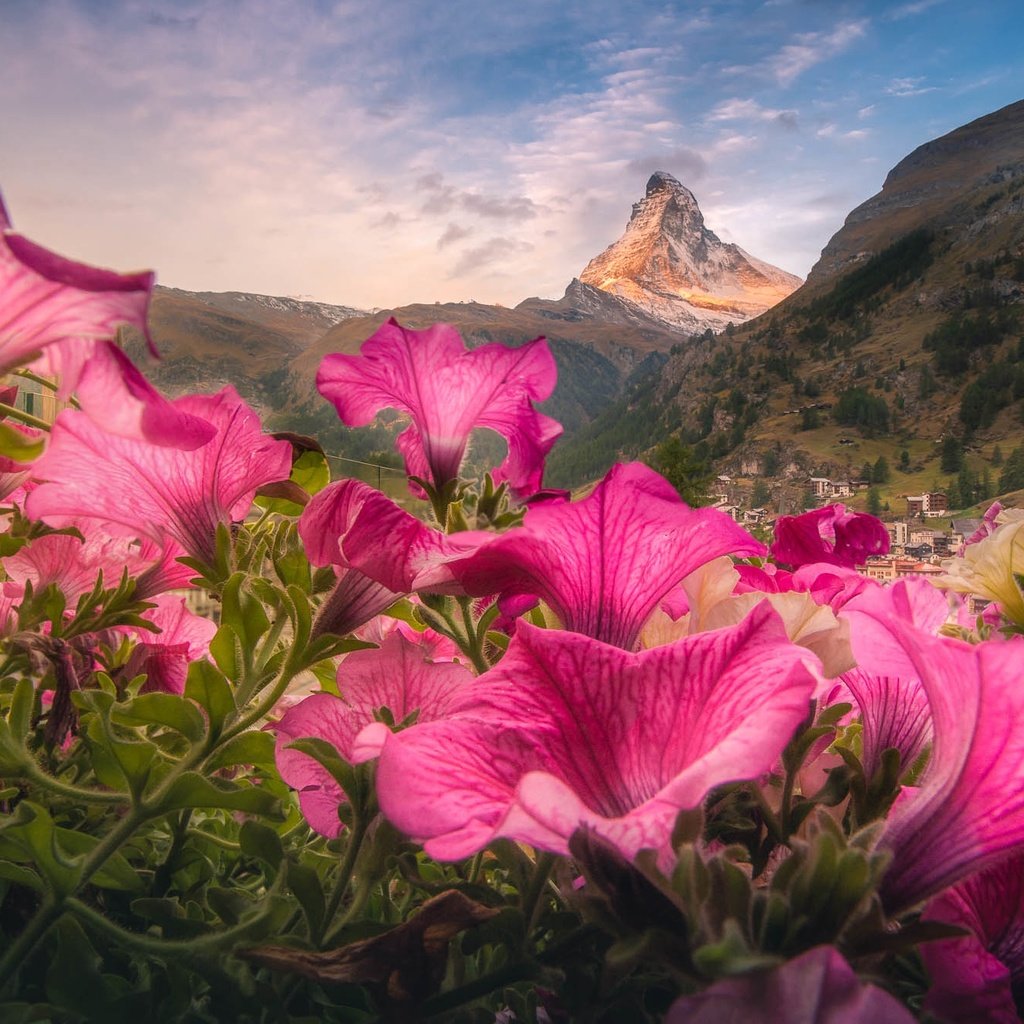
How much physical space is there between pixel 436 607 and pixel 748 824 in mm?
185

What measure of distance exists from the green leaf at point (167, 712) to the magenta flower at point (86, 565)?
0.19 m

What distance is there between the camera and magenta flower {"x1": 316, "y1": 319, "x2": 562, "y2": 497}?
0.55m

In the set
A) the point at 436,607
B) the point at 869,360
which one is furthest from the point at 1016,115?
the point at 436,607

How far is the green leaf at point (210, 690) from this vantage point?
0.36 m

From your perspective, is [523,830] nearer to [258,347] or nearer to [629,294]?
[258,347]

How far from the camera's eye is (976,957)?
0.28 metres

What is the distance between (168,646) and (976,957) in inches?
20.6

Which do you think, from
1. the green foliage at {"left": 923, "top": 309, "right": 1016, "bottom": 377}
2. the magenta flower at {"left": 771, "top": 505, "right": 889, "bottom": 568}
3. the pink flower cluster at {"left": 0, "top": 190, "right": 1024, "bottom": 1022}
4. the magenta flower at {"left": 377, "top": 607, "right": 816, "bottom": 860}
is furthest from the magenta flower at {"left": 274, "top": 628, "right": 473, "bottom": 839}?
the green foliage at {"left": 923, "top": 309, "right": 1016, "bottom": 377}

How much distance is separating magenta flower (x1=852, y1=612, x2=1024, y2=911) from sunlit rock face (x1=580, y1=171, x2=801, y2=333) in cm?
11464

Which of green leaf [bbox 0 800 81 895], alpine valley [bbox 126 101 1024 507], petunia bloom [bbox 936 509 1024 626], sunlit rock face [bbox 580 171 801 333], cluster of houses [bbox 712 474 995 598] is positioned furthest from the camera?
sunlit rock face [bbox 580 171 801 333]

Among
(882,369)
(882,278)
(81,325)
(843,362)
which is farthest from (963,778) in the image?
(882,278)

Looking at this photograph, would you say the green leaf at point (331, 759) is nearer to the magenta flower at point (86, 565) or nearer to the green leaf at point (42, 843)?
the green leaf at point (42, 843)

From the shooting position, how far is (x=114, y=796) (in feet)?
1.23

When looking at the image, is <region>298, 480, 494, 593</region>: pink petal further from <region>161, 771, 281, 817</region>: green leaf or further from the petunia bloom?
the petunia bloom
